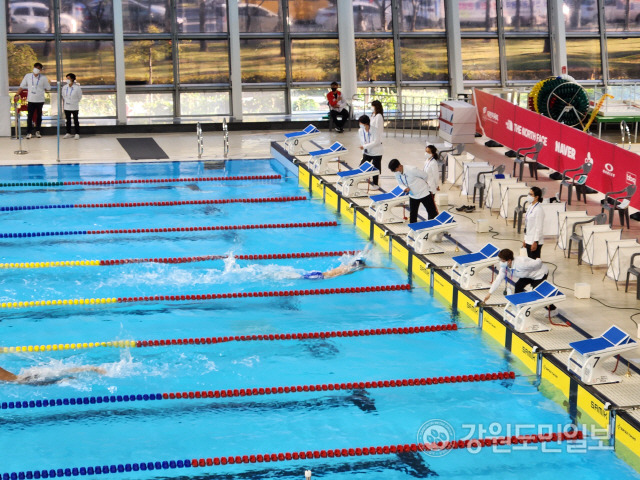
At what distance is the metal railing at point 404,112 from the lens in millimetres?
17484

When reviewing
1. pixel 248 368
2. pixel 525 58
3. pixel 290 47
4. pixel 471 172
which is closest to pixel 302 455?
pixel 248 368

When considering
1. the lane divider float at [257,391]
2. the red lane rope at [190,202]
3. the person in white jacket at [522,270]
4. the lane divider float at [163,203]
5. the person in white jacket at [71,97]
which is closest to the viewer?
the lane divider float at [257,391]

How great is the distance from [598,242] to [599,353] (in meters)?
3.08

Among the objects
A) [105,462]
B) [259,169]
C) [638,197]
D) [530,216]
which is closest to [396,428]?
[105,462]

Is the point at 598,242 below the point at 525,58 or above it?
below

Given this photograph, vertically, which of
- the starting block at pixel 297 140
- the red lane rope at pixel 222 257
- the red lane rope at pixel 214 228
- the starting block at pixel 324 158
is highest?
the starting block at pixel 297 140

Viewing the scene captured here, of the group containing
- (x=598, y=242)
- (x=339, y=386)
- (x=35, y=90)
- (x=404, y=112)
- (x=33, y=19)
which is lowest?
(x=339, y=386)

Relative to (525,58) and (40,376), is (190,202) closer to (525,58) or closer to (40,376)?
(40,376)

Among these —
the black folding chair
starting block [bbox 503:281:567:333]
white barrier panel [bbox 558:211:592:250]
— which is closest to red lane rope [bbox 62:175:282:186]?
the black folding chair

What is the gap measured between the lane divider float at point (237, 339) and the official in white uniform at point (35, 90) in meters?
9.64

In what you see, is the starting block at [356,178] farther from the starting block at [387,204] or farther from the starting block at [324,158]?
the starting block at [324,158]

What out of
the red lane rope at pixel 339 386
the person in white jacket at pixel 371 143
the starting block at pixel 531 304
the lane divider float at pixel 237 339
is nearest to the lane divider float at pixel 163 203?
the person in white jacket at pixel 371 143

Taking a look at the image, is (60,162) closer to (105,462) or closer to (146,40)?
(146,40)

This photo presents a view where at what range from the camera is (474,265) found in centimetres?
831
